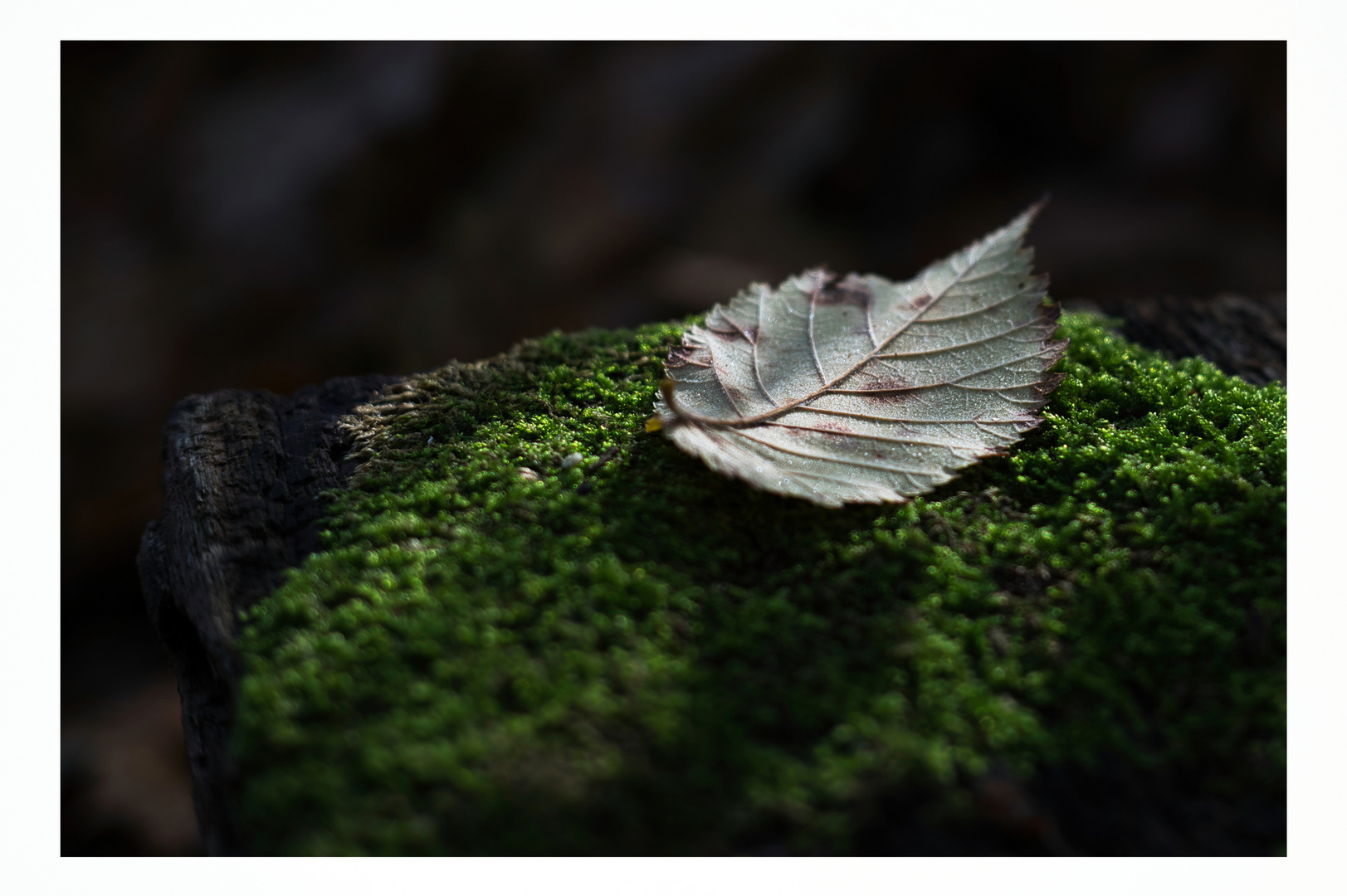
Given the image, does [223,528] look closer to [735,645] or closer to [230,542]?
[230,542]

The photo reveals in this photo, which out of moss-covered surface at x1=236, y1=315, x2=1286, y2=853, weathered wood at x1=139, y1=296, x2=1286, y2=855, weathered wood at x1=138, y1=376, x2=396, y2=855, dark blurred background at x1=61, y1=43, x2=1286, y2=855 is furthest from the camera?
dark blurred background at x1=61, y1=43, x2=1286, y2=855

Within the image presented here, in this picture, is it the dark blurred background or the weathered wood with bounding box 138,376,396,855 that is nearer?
the weathered wood with bounding box 138,376,396,855

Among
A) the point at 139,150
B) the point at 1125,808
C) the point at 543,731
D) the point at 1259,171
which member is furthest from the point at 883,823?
the point at 1259,171

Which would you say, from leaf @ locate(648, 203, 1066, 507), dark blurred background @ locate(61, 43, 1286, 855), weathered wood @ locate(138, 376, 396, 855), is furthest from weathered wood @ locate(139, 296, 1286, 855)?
dark blurred background @ locate(61, 43, 1286, 855)

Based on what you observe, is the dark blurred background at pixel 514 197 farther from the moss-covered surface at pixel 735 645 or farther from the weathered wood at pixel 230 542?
the moss-covered surface at pixel 735 645

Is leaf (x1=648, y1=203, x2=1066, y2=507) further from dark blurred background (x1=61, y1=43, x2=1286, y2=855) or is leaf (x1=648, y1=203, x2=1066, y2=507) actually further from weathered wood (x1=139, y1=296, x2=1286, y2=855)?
dark blurred background (x1=61, y1=43, x2=1286, y2=855)

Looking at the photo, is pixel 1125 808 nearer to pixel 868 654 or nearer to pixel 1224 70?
pixel 868 654
